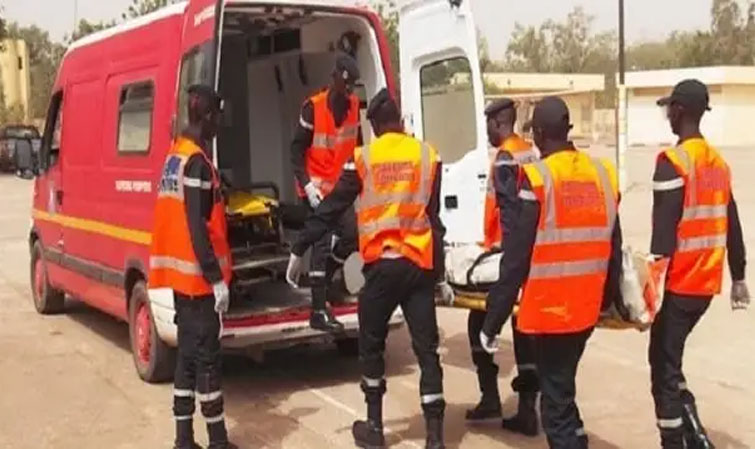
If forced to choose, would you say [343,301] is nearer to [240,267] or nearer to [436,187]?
[240,267]

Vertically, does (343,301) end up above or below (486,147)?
below

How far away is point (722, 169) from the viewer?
227 inches

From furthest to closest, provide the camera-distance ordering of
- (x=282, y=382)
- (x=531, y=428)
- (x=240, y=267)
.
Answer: (x=282, y=382) → (x=240, y=267) → (x=531, y=428)

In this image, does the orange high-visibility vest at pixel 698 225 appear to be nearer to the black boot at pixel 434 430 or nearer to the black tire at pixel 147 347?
the black boot at pixel 434 430

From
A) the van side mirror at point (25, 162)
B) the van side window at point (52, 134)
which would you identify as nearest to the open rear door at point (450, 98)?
the van side window at point (52, 134)

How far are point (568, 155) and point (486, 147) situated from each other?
2769mm

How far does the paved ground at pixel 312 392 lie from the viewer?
6770 millimetres

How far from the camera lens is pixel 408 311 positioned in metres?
6.18

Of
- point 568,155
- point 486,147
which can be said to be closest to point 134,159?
point 486,147

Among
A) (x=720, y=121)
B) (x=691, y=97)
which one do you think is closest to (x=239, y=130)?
(x=691, y=97)

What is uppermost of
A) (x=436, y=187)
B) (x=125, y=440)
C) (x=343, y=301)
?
(x=436, y=187)

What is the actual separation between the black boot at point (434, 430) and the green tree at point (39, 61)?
47.8 metres

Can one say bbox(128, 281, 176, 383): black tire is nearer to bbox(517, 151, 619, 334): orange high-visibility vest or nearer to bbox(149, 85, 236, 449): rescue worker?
bbox(149, 85, 236, 449): rescue worker

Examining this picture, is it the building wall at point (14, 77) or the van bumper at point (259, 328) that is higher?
the building wall at point (14, 77)
